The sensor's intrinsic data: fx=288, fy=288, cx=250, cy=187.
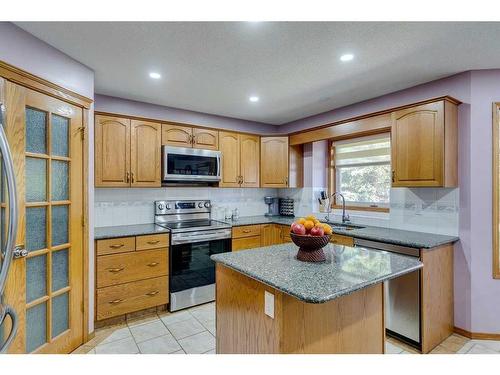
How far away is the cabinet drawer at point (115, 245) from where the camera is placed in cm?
278

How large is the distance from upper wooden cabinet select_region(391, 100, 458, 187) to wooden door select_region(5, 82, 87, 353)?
9.68 feet

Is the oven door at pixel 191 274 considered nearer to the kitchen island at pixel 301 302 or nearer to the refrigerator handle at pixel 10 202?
the kitchen island at pixel 301 302

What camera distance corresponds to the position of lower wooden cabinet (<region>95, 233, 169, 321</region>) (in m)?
2.79

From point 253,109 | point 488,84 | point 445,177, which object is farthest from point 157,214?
point 488,84

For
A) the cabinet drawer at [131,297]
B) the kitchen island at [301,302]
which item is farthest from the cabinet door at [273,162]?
the kitchen island at [301,302]

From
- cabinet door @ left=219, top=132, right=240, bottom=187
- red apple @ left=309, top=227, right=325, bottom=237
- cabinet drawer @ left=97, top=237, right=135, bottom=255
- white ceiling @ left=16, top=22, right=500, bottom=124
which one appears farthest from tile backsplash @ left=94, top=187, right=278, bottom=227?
red apple @ left=309, top=227, right=325, bottom=237

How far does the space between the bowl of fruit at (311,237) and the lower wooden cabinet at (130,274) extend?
6.04ft

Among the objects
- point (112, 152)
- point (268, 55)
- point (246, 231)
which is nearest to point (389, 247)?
point (246, 231)

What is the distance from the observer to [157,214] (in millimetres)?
3689

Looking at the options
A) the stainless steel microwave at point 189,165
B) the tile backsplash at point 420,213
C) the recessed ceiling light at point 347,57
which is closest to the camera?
the recessed ceiling light at point 347,57
